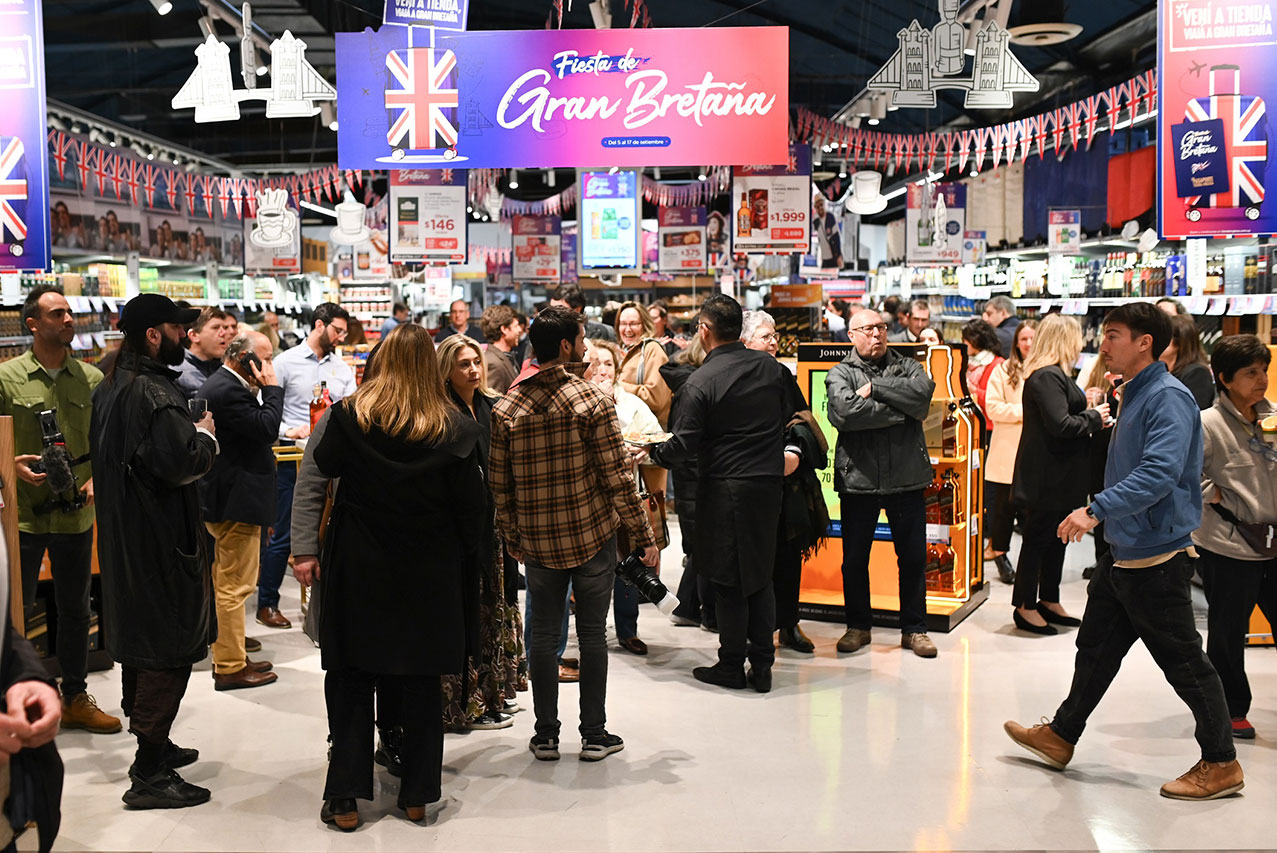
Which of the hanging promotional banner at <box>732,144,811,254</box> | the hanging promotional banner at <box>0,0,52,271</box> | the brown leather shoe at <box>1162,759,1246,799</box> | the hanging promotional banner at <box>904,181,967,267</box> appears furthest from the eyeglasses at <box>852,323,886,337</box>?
the hanging promotional banner at <box>904,181,967,267</box>

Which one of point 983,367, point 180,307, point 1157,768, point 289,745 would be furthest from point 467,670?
point 983,367

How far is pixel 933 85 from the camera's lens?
751 cm

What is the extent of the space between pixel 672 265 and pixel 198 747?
13.3 meters

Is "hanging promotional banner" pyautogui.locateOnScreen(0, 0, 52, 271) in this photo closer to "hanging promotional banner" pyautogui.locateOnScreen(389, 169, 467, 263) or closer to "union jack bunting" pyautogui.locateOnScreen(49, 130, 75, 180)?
"union jack bunting" pyautogui.locateOnScreen(49, 130, 75, 180)

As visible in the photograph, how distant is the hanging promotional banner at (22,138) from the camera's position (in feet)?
18.4

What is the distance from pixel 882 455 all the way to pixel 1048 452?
1.02 meters

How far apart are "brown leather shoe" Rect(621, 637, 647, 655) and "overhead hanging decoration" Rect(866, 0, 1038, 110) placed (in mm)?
3815

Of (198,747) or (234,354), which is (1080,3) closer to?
(234,354)

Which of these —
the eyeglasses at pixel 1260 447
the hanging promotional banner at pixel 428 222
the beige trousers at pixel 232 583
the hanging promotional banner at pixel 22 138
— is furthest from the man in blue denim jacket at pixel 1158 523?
the hanging promotional banner at pixel 428 222

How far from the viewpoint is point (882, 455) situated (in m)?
5.58

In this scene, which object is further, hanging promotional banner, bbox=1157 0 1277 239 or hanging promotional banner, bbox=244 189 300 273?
hanging promotional banner, bbox=244 189 300 273

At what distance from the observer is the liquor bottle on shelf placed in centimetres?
633

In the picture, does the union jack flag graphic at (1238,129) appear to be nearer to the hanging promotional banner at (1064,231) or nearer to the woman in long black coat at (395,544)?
the woman in long black coat at (395,544)

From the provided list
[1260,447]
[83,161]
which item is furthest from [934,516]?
[83,161]
